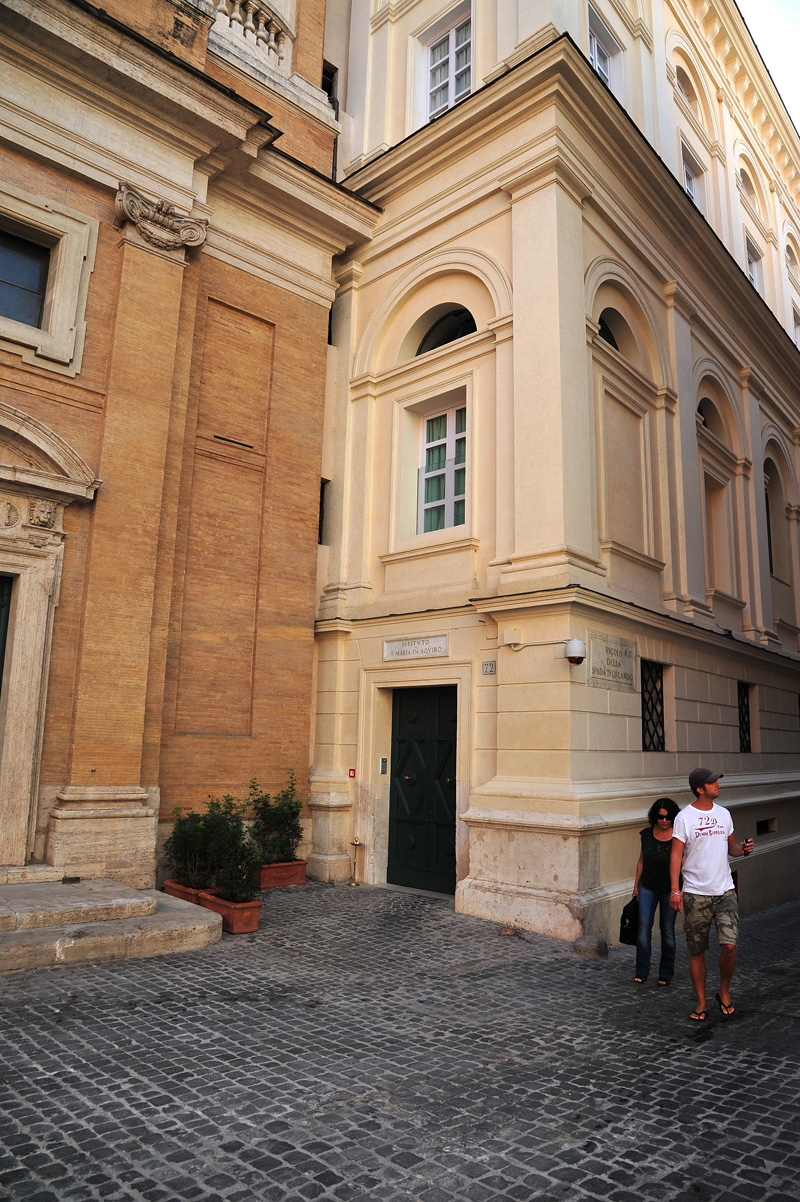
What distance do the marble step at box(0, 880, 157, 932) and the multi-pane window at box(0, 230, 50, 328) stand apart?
647cm

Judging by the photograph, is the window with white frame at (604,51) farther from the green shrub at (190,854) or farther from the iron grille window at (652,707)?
the green shrub at (190,854)

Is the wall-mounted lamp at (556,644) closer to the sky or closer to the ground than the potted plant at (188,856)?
closer to the sky

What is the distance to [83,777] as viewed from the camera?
30.2 feet

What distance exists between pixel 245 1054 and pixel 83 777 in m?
4.99

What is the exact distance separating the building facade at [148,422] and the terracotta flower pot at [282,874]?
4.04 ft

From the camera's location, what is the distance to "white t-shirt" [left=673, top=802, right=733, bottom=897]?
20.1 ft

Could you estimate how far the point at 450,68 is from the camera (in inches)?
531

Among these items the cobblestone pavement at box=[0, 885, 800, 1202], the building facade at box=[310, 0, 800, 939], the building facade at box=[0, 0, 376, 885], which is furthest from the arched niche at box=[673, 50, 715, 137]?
the cobblestone pavement at box=[0, 885, 800, 1202]

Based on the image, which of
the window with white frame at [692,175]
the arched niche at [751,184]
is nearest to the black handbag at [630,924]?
the window with white frame at [692,175]

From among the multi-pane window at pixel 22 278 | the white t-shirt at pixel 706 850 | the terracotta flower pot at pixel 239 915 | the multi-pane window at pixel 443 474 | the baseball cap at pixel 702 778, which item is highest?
the multi-pane window at pixel 22 278

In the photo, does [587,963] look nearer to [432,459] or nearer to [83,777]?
[83,777]

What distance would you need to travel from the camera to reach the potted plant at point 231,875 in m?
8.32

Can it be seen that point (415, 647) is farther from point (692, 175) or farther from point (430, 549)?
point (692, 175)

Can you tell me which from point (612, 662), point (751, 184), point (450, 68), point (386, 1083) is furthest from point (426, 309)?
point (751, 184)
